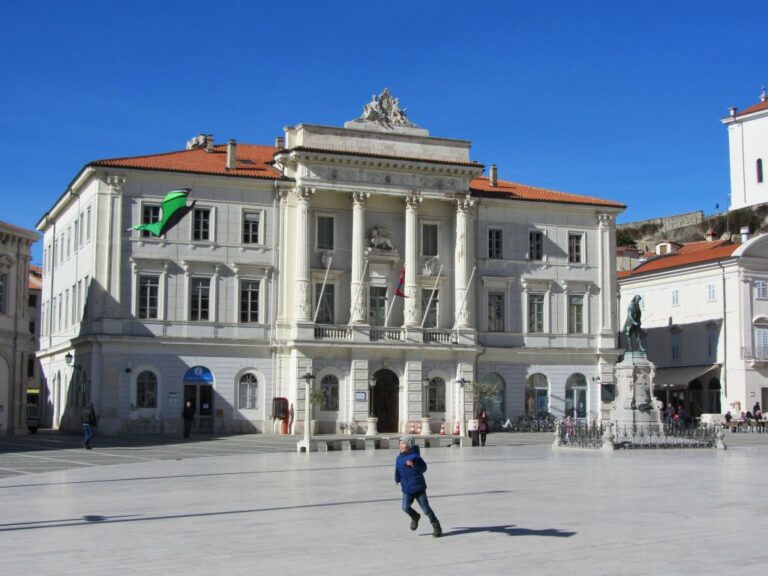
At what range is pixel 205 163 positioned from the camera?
53688 millimetres

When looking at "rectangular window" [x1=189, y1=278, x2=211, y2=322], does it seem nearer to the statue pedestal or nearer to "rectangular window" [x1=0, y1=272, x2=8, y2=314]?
"rectangular window" [x1=0, y1=272, x2=8, y2=314]

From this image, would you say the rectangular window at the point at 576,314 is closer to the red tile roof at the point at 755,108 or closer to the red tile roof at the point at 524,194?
the red tile roof at the point at 524,194

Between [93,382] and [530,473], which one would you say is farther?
[93,382]

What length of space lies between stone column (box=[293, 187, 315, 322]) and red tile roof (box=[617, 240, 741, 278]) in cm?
2758

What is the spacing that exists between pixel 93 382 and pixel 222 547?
37.7m

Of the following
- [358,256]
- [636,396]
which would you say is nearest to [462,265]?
[358,256]

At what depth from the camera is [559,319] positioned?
191 feet

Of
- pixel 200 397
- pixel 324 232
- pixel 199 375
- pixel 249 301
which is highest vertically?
pixel 324 232

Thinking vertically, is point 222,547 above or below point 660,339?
below

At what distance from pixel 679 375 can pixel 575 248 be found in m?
14.0

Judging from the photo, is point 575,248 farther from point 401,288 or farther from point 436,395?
point 401,288

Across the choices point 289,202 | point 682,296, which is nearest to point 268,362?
point 289,202

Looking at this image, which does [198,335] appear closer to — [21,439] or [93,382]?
[93,382]

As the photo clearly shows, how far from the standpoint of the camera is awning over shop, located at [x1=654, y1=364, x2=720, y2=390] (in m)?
66.4
